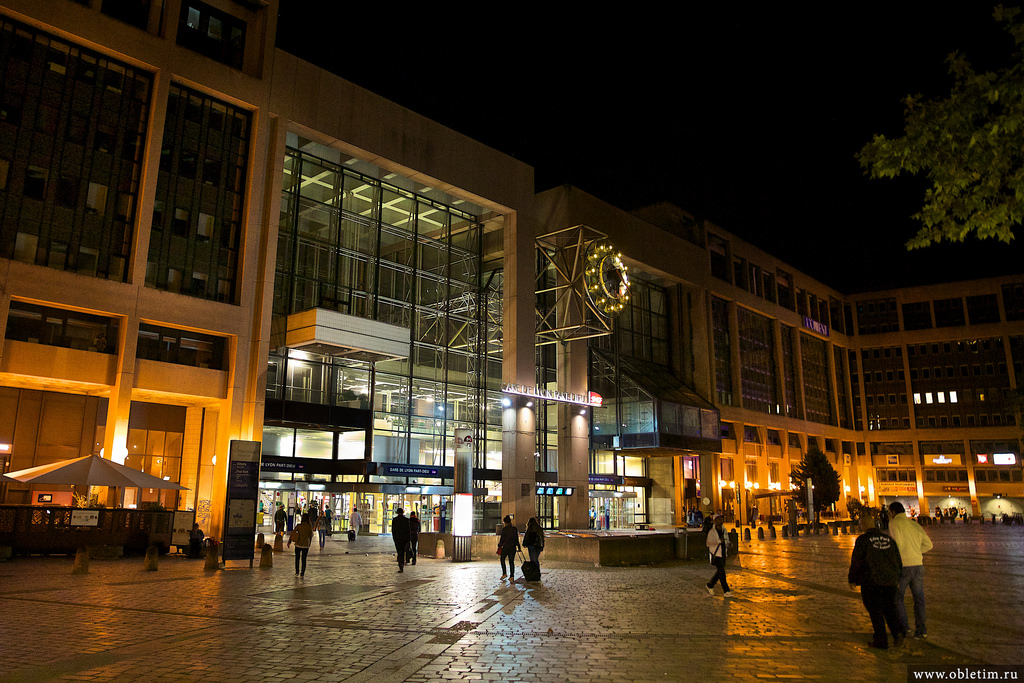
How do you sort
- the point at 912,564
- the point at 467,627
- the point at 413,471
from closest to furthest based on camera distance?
the point at 912,564
the point at 467,627
the point at 413,471

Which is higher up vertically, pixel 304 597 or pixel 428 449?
pixel 428 449

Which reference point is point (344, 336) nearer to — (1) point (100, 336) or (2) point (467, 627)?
(1) point (100, 336)

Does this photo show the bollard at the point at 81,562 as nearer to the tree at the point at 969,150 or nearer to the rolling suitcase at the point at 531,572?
the rolling suitcase at the point at 531,572

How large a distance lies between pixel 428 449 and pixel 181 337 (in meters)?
16.3

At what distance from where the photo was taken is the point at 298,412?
34188 millimetres

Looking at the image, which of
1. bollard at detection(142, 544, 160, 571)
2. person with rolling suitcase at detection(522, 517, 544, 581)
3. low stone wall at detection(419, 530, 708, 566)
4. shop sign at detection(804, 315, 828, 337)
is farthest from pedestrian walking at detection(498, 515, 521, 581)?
shop sign at detection(804, 315, 828, 337)

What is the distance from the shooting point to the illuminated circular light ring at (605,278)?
44.0m

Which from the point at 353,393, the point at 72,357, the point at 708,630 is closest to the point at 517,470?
the point at 353,393

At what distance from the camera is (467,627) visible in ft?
37.0

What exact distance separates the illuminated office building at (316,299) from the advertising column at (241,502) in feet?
25.2

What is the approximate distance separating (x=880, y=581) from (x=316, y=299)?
30844mm

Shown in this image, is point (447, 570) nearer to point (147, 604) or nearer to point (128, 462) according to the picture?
point (147, 604)

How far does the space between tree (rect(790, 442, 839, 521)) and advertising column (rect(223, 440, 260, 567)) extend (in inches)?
1888

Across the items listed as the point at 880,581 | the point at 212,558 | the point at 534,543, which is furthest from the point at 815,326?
the point at 880,581
